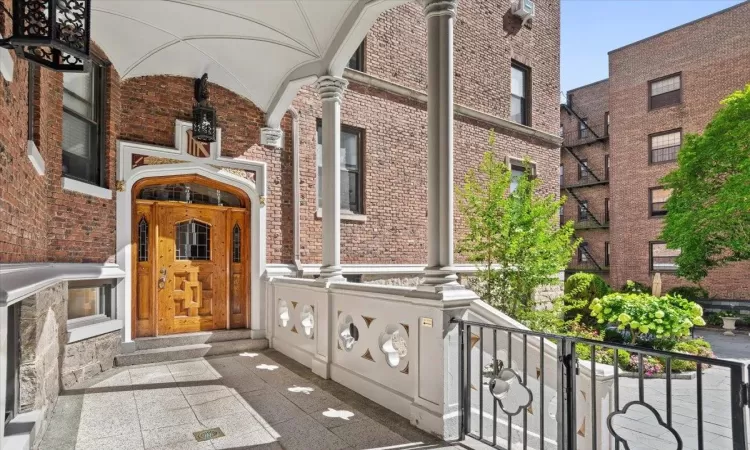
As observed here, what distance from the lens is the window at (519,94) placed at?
1202 cm

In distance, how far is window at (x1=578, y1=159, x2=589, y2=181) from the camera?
83.7 ft

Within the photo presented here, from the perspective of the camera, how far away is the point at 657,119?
1989cm

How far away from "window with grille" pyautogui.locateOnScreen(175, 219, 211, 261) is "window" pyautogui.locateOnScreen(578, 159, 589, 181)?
943 inches

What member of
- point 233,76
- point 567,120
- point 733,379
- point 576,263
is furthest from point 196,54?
point 567,120

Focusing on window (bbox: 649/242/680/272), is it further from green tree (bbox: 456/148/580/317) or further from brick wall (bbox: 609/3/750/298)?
green tree (bbox: 456/148/580/317)

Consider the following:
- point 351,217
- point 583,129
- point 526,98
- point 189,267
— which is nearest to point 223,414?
point 189,267

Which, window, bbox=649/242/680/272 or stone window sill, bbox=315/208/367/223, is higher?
stone window sill, bbox=315/208/367/223

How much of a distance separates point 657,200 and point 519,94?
1213cm

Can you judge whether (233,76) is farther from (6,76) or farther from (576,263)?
(576,263)

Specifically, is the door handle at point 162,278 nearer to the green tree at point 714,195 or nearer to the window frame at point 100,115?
the window frame at point 100,115

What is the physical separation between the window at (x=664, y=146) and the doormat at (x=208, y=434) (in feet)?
72.2

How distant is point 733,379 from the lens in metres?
2.03

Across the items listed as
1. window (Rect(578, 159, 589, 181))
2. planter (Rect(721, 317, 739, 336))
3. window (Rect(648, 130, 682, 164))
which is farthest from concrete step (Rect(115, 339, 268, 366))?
window (Rect(578, 159, 589, 181))

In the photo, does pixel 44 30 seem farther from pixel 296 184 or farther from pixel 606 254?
pixel 606 254
